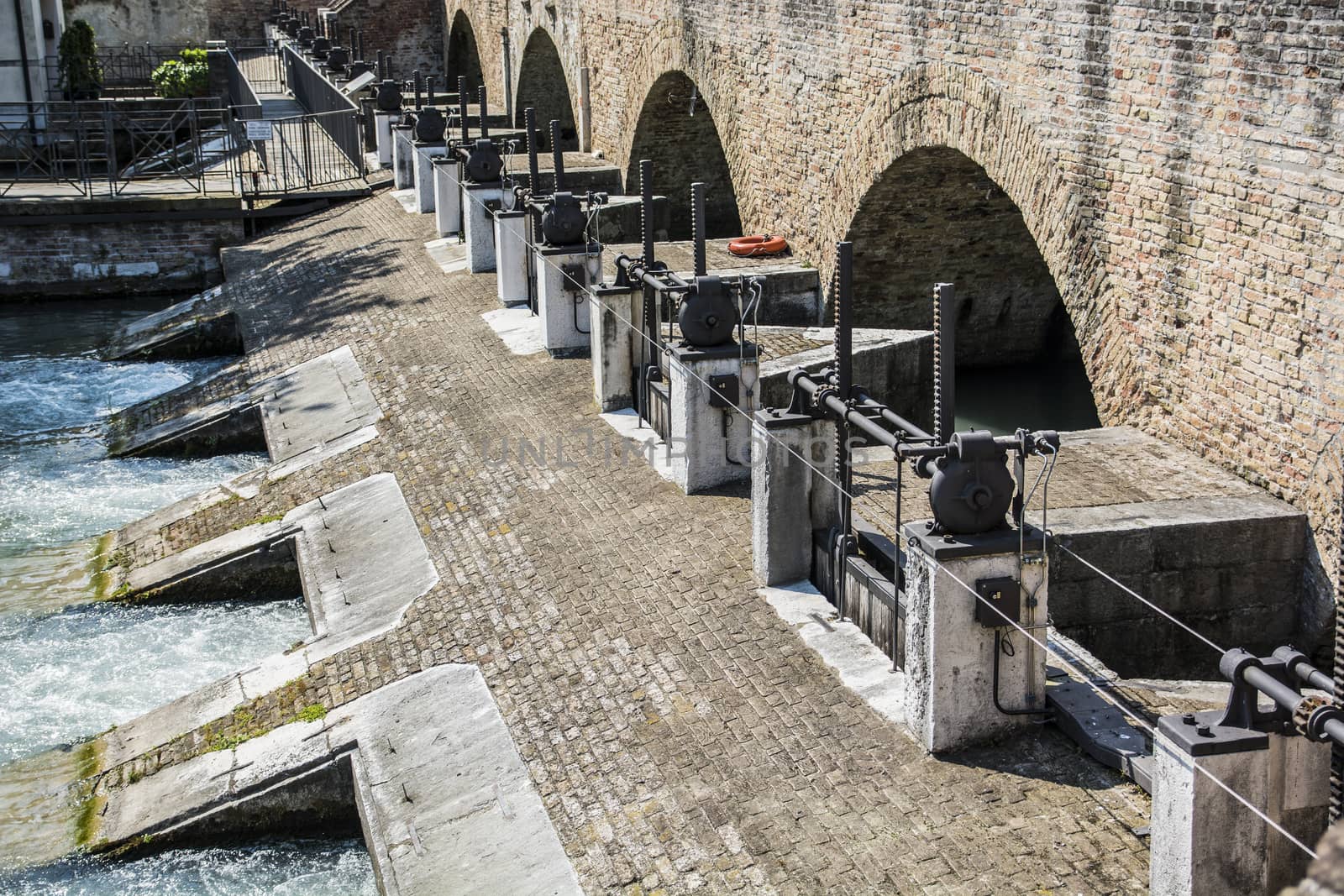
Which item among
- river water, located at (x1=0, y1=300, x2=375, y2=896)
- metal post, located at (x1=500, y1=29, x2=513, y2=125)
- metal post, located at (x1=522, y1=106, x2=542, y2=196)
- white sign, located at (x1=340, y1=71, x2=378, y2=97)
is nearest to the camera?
river water, located at (x1=0, y1=300, x2=375, y2=896)

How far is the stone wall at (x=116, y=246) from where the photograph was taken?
21266 millimetres

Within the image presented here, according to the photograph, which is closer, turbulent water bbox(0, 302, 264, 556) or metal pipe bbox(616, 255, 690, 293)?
metal pipe bbox(616, 255, 690, 293)

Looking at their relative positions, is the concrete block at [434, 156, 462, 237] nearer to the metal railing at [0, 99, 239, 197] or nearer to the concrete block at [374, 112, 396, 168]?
the metal railing at [0, 99, 239, 197]

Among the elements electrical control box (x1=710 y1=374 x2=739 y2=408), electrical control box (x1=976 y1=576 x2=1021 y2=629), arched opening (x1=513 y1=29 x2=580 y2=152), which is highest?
arched opening (x1=513 y1=29 x2=580 y2=152)

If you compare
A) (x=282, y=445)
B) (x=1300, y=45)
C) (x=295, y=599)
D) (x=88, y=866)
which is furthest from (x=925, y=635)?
(x=282, y=445)

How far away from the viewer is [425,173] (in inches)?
823

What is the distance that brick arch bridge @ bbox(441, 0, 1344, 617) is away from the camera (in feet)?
27.5

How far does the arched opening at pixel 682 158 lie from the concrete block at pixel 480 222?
336cm

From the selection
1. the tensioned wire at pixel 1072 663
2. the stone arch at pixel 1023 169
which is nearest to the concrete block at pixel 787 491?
the tensioned wire at pixel 1072 663

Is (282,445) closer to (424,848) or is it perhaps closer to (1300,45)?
(424,848)

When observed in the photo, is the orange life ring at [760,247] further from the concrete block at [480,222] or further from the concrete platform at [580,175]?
the concrete platform at [580,175]

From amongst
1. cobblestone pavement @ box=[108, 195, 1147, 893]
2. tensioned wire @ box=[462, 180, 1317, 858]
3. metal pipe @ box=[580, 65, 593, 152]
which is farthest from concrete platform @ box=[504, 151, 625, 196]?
tensioned wire @ box=[462, 180, 1317, 858]

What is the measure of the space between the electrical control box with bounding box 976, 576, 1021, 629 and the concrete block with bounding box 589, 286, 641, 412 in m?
5.80

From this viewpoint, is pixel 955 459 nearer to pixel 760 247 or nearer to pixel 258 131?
pixel 760 247
